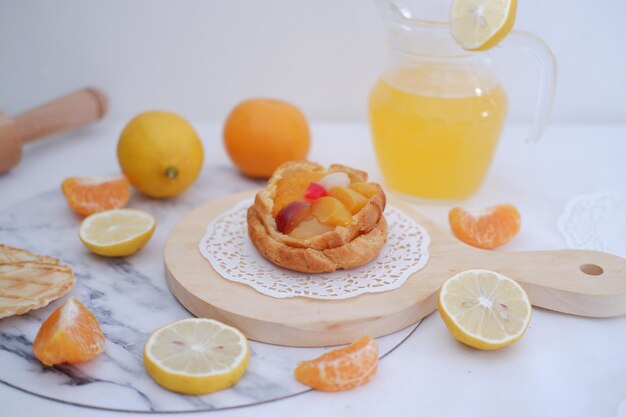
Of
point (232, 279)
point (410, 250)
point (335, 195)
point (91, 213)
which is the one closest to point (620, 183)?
point (410, 250)

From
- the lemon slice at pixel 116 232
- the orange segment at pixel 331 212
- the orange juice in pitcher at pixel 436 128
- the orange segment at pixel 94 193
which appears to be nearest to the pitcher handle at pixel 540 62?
the orange juice in pitcher at pixel 436 128

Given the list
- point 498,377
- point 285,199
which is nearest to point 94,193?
point 285,199

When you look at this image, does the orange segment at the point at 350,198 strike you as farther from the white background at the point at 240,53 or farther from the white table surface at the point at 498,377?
the white background at the point at 240,53

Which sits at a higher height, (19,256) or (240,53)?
(240,53)

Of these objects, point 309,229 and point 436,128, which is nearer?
point 309,229

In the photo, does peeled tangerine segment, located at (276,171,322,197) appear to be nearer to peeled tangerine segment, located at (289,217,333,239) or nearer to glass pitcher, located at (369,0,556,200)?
peeled tangerine segment, located at (289,217,333,239)

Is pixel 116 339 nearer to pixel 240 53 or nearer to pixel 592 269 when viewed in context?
pixel 592 269
